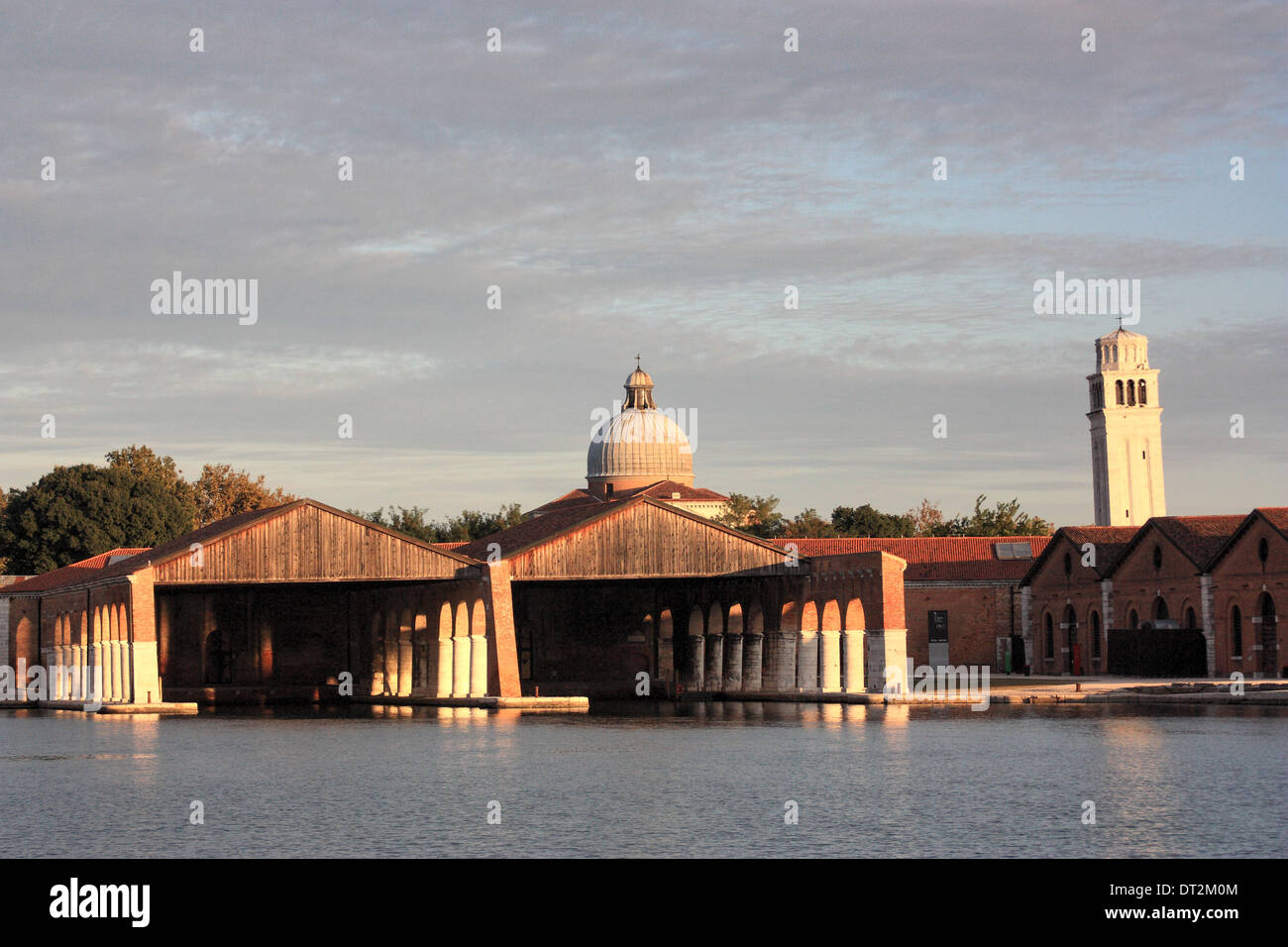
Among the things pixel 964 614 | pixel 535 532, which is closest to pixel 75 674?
pixel 535 532

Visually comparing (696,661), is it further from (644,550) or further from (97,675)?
(97,675)

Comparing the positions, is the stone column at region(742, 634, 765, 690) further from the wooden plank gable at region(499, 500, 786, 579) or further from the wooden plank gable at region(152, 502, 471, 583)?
the wooden plank gable at region(152, 502, 471, 583)

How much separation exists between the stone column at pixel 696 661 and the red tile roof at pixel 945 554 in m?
11.8

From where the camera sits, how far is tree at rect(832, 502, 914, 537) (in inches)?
4464

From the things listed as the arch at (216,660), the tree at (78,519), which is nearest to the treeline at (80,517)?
the tree at (78,519)

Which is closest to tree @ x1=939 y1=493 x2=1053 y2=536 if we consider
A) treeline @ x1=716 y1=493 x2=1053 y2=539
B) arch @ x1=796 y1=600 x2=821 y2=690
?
treeline @ x1=716 y1=493 x2=1053 y2=539

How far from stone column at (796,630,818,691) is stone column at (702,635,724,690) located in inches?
266

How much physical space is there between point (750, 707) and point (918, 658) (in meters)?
27.6

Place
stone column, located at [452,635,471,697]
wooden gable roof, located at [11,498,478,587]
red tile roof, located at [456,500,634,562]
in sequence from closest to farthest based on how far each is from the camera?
wooden gable roof, located at [11,498,478,587] → red tile roof, located at [456,500,634,562] → stone column, located at [452,635,471,697]

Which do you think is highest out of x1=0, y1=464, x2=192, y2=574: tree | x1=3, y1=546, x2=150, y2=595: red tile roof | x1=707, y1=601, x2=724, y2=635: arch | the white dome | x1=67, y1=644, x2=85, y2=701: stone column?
the white dome

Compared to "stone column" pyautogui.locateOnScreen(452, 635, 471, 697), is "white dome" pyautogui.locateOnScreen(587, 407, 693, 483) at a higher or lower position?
higher

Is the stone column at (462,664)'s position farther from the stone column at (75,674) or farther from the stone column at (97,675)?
the stone column at (75,674)

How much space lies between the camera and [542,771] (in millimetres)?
32938
